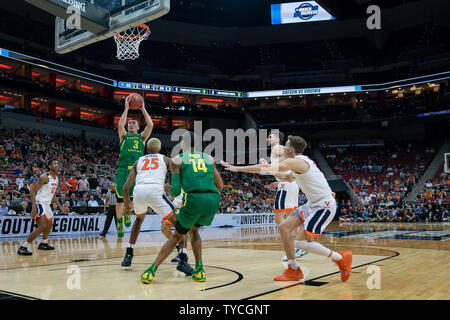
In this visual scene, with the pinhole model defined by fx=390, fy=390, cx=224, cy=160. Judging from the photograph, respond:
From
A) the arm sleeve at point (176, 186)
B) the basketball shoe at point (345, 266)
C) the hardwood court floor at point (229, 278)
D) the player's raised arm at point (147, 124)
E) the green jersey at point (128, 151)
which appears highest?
the player's raised arm at point (147, 124)

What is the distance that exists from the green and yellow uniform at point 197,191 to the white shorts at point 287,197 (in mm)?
2956

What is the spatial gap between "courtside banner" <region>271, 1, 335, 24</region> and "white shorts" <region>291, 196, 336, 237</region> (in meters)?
31.7

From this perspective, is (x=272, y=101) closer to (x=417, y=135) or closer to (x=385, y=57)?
(x=385, y=57)

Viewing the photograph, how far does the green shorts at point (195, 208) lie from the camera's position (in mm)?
4535

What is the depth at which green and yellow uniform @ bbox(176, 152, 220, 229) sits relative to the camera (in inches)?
179

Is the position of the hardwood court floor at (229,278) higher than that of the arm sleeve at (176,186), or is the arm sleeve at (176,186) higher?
the arm sleeve at (176,186)

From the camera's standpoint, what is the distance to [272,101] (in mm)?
38062

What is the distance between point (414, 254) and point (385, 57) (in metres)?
31.7

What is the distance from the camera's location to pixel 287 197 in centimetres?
752

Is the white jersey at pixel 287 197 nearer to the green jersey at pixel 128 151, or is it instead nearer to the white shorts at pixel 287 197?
the white shorts at pixel 287 197

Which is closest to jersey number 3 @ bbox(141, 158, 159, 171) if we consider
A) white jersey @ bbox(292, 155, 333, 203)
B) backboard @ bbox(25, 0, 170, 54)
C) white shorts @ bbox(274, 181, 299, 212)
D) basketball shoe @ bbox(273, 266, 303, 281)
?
white jersey @ bbox(292, 155, 333, 203)

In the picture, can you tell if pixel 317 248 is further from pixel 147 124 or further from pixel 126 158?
pixel 126 158

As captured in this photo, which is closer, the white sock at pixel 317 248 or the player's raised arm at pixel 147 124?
the white sock at pixel 317 248

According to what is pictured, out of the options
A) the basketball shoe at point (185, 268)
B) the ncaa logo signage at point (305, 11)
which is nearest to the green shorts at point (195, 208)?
the basketball shoe at point (185, 268)
